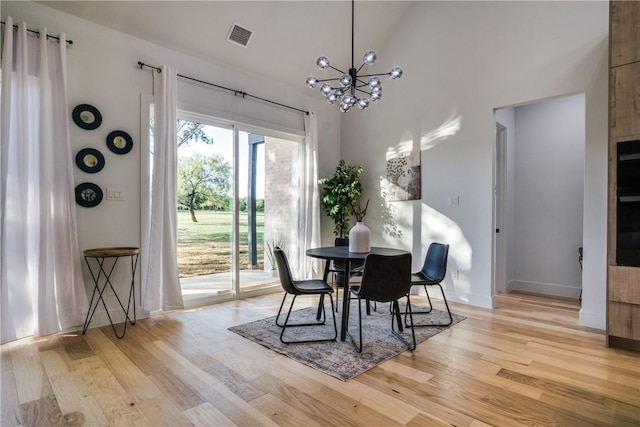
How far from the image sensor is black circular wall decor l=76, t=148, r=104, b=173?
3174 mm

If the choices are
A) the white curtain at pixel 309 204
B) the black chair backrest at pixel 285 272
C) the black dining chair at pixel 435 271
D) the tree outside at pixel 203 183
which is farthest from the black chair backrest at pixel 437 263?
the tree outside at pixel 203 183

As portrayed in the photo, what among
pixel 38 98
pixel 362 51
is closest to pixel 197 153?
pixel 38 98

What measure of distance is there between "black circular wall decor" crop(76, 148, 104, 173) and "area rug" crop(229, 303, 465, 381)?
77.9 inches

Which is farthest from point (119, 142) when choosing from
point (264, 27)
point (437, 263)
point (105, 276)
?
point (437, 263)

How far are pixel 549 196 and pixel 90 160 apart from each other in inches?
215

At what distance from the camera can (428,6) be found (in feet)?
15.0

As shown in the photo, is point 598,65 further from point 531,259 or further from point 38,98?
point 38,98

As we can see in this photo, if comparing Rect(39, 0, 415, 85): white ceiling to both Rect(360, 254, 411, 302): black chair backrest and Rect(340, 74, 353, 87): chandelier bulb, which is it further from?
Rect(360, 254, 411, 302): black chair backrest

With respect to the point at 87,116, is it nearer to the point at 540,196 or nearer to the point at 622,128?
the point at 622,128

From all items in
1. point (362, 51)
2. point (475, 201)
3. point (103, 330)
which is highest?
point (362, 51)

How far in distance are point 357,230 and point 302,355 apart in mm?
1155

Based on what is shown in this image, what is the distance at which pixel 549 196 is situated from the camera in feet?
15.3

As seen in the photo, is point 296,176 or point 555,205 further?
point 296,176

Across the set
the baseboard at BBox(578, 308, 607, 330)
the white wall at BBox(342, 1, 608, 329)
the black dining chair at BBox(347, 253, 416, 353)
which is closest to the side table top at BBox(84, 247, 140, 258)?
the black dining chair at BBox(347, 253, 416, 353)
